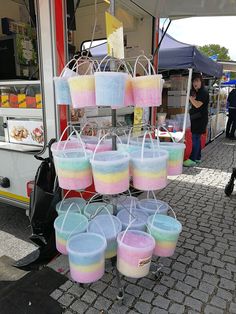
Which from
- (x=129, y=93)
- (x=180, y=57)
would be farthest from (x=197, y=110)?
(x=129, y=93)

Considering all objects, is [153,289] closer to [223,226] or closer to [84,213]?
[84,213]

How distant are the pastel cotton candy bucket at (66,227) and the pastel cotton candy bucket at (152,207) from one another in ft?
1.66

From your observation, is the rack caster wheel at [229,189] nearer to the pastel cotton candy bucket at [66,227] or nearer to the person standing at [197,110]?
the person standing at [197,110]

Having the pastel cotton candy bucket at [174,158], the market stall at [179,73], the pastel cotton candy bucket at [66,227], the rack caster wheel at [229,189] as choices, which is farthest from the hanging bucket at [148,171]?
the market stall at [179,73]

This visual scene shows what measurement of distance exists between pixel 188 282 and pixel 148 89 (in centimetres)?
155

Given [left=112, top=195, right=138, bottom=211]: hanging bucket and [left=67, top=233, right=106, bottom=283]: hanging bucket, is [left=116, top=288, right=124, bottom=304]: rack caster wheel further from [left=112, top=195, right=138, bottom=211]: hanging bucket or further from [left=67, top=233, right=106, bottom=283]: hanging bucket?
[left=112, top=195, right=138, bottom=211]: hanging bucket

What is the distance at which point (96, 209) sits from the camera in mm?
2260

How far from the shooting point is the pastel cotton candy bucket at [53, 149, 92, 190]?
1735 mm

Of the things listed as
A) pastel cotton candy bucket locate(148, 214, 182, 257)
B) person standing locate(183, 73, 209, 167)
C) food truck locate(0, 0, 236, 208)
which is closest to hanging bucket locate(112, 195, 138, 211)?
pastel cotton candy bucket locate(148, 214, 182, 257)

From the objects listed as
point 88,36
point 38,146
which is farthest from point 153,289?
point 88,36

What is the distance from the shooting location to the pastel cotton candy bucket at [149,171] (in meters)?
1.68

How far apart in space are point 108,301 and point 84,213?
0.67 m

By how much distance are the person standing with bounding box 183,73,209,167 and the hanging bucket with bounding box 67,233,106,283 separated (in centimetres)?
407

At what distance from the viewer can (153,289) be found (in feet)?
6.79
